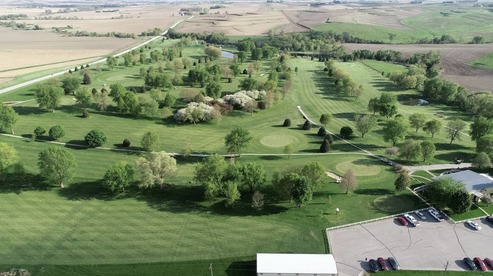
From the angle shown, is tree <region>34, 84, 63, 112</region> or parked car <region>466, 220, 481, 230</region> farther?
tree <region>34, 84, 63, 112</region>

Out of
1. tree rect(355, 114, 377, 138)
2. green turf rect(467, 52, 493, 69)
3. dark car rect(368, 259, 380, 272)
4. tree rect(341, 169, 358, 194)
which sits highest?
green turf rect(467, 52, 493, 69)

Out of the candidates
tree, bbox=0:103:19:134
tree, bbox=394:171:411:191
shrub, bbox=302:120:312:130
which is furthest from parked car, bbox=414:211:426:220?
tree, bbox=0:103:19:134

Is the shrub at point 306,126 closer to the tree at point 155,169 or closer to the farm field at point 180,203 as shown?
the farm field at point 180,203

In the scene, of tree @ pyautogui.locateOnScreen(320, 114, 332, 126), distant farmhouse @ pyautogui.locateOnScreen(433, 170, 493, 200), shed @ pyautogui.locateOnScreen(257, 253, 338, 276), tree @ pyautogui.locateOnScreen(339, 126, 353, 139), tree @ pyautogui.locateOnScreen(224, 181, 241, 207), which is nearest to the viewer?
shed @ pyautogui.locateOnScreen(257, 253, 338, 276)

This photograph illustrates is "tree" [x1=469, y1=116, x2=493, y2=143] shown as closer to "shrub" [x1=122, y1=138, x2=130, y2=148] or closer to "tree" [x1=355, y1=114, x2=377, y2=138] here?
"tree" [x1=355, y1=114, x2=377, y2=138]

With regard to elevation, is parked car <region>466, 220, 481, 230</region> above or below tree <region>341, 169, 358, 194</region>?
below

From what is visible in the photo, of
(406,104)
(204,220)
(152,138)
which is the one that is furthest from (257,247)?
(406,104)

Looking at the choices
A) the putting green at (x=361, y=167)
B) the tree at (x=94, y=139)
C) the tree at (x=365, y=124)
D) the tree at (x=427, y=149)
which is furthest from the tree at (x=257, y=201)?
the tree at (x=94, y=139)

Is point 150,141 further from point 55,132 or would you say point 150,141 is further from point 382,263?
point 382,263
